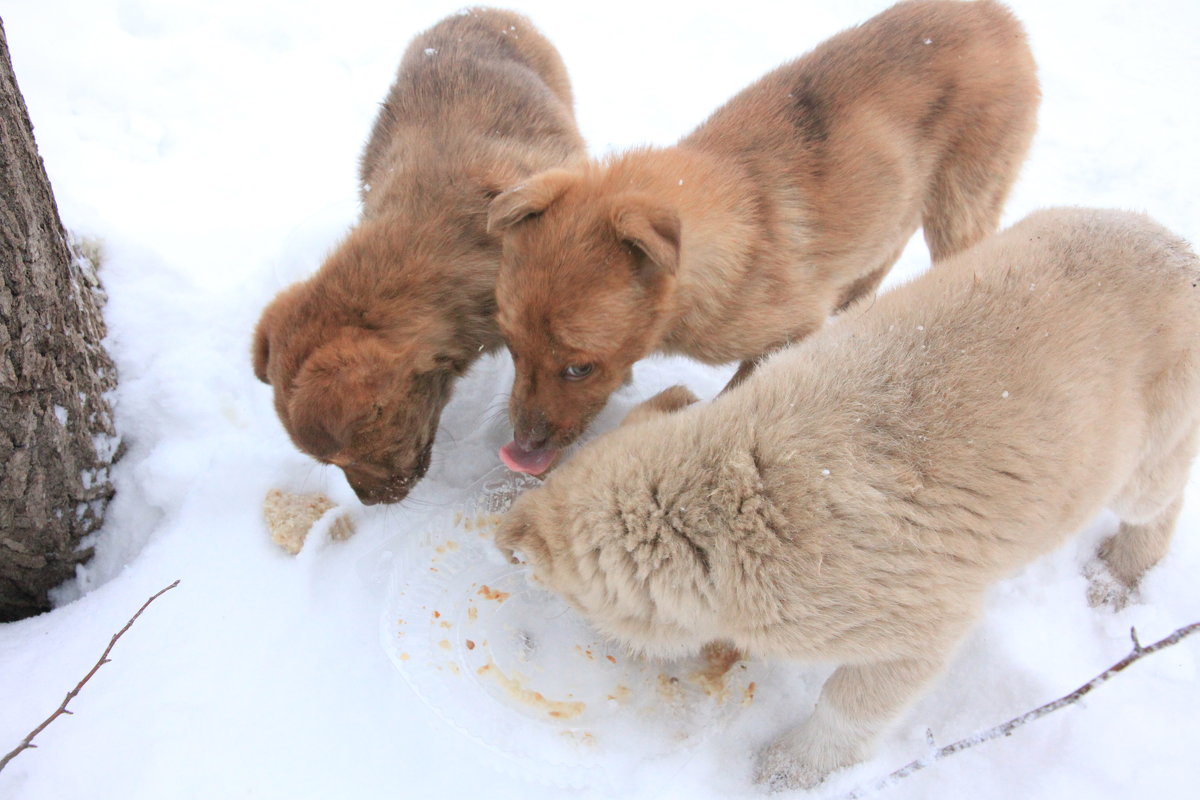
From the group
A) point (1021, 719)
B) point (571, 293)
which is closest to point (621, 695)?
point (1021, 719)

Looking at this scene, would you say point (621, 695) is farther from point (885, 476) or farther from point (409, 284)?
point (409, 284)

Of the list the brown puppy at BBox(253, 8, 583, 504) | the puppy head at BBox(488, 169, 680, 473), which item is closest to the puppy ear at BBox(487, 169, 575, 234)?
the puppy head at BBox(488, 169, 680, 473)

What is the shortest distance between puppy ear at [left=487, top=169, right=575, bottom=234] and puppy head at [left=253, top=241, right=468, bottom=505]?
52 centimetres

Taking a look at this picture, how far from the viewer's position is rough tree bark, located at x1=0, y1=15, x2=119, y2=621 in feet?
9.59

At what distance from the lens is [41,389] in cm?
313

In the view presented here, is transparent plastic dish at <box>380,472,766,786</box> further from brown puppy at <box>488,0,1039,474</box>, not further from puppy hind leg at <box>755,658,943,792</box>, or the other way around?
brown puppy at <box>488,0,1039,474</box>

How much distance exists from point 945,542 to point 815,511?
1.46 ft

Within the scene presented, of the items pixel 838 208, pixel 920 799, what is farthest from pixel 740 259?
pixel 920 799

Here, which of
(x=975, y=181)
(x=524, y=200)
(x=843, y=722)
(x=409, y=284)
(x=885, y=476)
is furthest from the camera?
(x=975, y=181)

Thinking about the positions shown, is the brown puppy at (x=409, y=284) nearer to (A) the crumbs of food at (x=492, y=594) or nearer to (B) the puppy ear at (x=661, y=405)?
(A) the crumbs of food at (x=492, y=594)

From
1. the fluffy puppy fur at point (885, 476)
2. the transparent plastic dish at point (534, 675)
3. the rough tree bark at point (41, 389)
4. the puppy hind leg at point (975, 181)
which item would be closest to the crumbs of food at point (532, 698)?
the transparent plastic dish at point (534, 675)

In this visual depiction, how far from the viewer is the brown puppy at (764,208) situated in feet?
10.2

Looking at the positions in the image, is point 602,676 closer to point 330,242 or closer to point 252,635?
point 252,635

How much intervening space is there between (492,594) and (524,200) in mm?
1650
